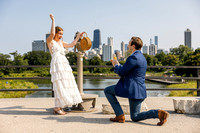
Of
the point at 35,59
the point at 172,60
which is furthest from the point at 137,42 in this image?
the point at 35,59

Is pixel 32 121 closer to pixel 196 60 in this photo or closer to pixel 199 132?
pixel 199 132

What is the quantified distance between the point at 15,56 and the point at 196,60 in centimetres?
4181

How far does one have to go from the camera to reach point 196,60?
119ft

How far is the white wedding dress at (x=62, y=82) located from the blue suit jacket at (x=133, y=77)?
3.55 ft

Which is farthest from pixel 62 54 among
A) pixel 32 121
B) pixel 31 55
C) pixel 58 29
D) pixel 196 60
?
pixel 31 55

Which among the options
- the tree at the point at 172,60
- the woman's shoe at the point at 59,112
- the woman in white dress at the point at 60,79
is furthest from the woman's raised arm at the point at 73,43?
the tree at the point at 172,60

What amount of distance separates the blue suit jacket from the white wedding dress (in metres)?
1.08

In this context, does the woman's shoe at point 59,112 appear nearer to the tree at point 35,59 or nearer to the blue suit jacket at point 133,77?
the blue suit jacket at point 133,77

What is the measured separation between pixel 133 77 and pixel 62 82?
1420mm

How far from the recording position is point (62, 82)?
395cm

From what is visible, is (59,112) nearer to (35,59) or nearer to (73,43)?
(73,43)

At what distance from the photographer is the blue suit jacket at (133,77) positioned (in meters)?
3.10

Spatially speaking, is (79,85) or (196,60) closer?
(79,85)

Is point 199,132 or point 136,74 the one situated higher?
point 136,74
